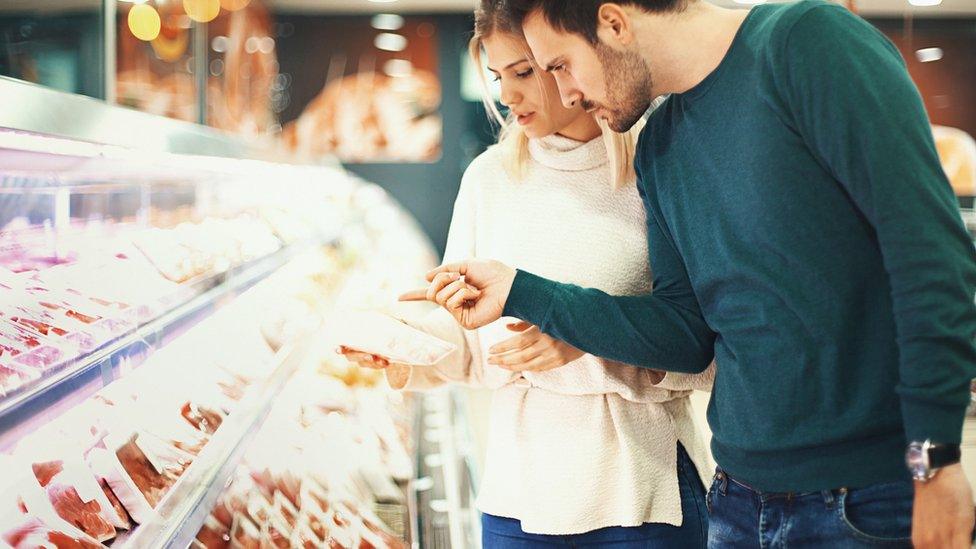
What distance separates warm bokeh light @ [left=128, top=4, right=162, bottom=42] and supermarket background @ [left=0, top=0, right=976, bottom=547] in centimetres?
1

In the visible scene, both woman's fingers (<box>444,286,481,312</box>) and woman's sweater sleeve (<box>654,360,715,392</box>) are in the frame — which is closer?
woman's fingers (<box>444,286,481,312</box>)

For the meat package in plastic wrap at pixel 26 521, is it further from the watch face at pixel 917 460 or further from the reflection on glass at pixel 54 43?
the watch face at pixel 917 460

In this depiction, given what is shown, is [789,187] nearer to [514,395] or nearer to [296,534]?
[514,395]

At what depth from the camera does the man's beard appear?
54.8 inches

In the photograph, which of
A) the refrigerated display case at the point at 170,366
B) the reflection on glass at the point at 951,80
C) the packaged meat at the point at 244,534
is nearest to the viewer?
the refrigerated display case at the point at 170,366

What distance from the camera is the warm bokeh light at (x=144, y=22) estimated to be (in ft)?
8.00

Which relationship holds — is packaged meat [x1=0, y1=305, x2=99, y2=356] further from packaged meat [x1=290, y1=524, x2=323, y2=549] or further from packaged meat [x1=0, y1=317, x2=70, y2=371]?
packaged meat [x1=290, y1=524, x2=323, y2=549]

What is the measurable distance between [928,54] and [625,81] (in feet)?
22.8

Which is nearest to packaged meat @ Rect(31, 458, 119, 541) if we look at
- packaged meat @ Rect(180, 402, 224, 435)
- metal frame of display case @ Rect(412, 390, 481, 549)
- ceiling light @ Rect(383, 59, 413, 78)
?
packaged meat @ Rect(180, 402, 224, 435)

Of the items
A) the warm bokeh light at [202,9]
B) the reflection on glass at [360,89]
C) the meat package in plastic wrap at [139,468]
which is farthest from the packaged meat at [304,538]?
the reflection on glass at [360,89]

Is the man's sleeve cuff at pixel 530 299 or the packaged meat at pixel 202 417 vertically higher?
the man's sleeve cuff at pixel 530 299

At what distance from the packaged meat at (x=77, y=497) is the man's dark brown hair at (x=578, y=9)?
107 centimetres

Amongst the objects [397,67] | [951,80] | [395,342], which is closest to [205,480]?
[395,342]

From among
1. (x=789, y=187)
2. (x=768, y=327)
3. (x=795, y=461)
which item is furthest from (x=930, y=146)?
(x=795, y=461)
